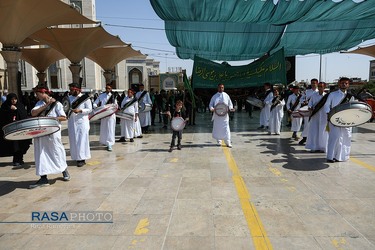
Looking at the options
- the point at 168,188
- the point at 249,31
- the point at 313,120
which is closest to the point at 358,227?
the point at 168,188

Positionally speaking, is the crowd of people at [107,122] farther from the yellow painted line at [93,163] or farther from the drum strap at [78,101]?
the yellow painted line at [93,163]

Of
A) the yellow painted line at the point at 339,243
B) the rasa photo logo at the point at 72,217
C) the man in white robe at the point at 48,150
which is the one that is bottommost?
the rasa photo logo at the point at 72,217

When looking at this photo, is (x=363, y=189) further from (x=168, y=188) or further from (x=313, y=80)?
(x=313, y=80)

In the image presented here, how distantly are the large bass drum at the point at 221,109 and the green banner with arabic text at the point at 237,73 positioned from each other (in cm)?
495

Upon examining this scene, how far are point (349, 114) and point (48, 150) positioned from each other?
18.2ft

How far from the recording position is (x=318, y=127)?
7.55 m

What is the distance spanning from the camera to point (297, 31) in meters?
15.3

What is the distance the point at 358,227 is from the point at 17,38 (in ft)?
45.6

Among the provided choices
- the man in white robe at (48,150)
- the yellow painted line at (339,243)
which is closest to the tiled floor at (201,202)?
the yellow painted line at (339,243)

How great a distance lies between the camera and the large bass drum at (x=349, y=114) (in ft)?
18.7

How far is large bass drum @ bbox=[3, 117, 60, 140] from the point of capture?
4617 mm

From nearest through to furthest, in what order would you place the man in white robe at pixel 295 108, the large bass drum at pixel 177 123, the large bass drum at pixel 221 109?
the large bass drum at pixel 177 123 < the large bass drum at pixel 221 109 < the man in white robe at pixel 295 108

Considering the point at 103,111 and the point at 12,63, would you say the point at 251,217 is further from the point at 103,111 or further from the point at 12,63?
the point at 12,63

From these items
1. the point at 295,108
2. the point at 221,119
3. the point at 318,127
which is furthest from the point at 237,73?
the point at 318,127
